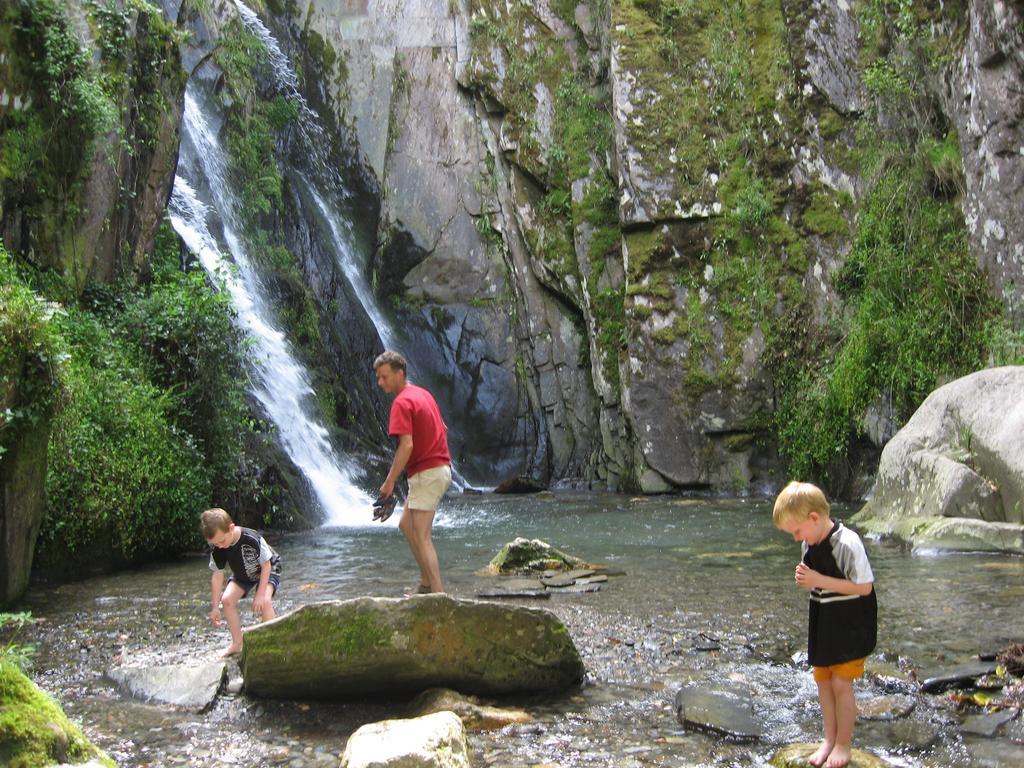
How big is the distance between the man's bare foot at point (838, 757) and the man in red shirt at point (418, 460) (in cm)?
328

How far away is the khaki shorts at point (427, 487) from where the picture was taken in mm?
6617

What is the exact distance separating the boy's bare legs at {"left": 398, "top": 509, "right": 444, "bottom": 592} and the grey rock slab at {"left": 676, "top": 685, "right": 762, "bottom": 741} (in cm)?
214

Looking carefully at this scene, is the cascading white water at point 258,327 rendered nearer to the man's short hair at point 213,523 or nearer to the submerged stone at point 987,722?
the man's short hair at point 213,523

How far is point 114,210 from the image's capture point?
1280 centimetres

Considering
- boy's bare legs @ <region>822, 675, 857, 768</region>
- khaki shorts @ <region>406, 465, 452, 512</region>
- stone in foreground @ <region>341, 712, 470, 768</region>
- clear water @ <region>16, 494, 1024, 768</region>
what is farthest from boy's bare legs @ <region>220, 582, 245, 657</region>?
boy's bare legs @ <region>822, 675, 857, 768</region>

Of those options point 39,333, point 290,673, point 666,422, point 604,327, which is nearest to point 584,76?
point 604,327

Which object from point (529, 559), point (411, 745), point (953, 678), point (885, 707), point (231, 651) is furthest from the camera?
point (529, 559)

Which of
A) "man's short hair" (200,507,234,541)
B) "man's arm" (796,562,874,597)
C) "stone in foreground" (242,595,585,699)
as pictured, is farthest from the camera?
"man's short hair" (200,507,234,541)

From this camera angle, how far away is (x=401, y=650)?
16.1 feet

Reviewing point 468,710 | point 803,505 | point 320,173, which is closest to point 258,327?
point 320,173

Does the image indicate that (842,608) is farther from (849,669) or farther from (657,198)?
(657,198)

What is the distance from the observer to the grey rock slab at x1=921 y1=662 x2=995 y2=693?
189 inches

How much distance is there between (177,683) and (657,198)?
1428cm

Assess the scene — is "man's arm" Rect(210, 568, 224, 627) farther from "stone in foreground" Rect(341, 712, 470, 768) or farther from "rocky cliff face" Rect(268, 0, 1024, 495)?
"rocky cliff face" Rect(268, 0, 1024, 495)
